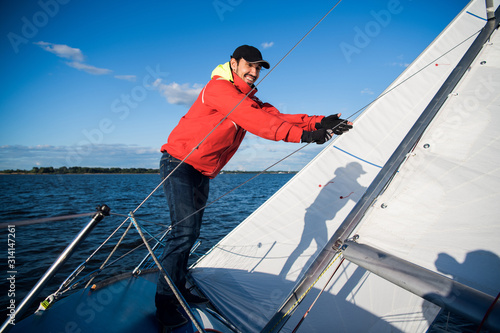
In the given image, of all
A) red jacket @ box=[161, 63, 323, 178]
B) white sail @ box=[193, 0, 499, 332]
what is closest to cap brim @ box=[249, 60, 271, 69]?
red jacket @ box=[161, 63, 323, 178]

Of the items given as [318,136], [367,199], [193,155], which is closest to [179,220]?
[193,155]

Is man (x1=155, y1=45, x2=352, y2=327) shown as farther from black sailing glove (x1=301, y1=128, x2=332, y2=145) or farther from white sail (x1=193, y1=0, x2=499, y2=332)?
white sail (x1=193, y1=0, x2=499, y2=332)

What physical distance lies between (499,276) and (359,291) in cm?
106

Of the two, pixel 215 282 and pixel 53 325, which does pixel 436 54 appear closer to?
pixel 215 282

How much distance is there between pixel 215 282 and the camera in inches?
106

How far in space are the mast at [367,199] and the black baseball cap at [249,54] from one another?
112 cm

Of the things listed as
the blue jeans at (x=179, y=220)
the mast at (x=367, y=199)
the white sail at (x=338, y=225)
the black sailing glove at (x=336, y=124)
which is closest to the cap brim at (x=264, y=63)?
the black sailing glove at (x=336, y=124)

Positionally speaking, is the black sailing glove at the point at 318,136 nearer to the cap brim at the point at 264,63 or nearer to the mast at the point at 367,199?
the mast at the point at 367,199

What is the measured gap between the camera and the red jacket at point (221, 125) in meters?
1.37

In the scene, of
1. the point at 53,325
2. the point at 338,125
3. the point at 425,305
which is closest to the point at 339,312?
the point at 425,305

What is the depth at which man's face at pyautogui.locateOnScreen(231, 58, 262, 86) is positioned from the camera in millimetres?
1725

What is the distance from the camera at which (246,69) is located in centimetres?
173

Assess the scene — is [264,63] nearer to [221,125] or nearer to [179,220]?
[221,125]

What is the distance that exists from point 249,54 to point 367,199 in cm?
130
